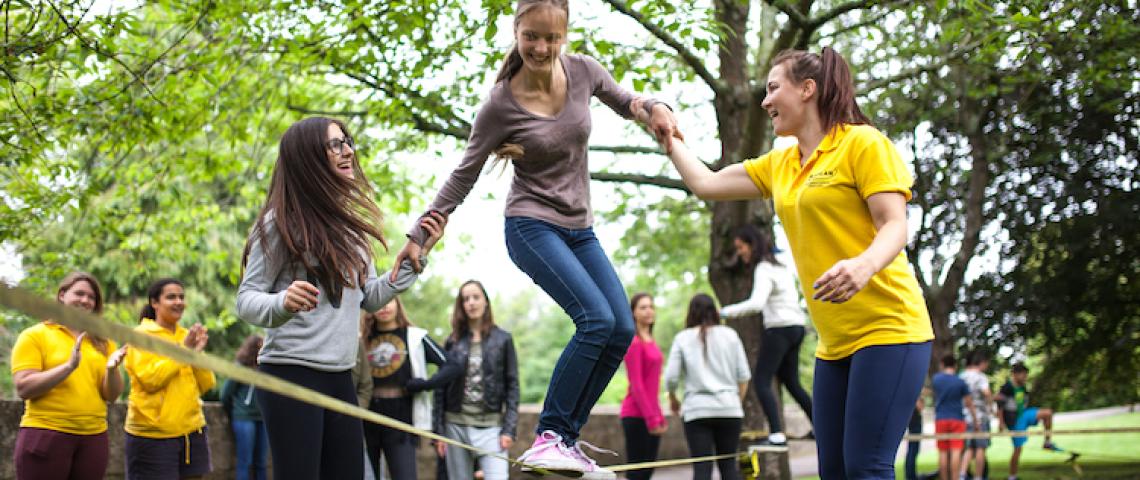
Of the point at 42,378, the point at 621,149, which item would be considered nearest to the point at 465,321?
the point at 42,378

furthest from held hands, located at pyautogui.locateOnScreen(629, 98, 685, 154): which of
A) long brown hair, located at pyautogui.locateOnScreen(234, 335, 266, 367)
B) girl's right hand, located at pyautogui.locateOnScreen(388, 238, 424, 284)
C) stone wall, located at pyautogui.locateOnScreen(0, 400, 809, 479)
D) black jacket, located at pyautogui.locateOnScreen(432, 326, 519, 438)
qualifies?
long brown hair, located at pyautogui.locateOnScreen(234, 335, 266, 367)

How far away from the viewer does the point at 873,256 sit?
341 cm

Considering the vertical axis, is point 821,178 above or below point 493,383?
above

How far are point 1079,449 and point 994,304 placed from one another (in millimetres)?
6203

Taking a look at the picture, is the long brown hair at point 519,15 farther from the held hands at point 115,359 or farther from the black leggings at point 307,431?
the held hands at point 115,359

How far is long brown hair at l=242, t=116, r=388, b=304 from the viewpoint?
3.94m

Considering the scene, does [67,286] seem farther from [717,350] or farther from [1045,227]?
[1045,227]

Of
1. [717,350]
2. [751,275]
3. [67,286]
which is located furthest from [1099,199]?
[67,286]

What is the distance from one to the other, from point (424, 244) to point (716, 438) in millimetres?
4673

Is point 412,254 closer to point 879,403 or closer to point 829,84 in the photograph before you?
point 829,84

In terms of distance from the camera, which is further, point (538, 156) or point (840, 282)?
point (538, 156)

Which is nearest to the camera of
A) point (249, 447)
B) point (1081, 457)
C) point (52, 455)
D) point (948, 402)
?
point (52, 455)

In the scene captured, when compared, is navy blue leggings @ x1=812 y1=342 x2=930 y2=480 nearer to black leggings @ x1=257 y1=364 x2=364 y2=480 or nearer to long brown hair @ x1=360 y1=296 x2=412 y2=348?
black leggings @ x1=257 y1=364 x2=364 y2=480

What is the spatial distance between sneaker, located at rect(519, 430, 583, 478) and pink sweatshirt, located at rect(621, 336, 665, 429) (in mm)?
3947
